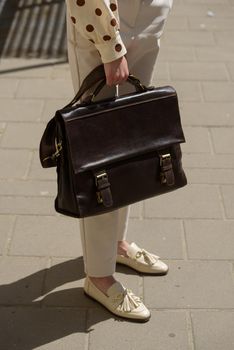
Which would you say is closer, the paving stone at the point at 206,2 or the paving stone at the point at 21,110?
the paving stone at the point at 21,110

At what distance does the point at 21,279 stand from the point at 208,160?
4.60 ft

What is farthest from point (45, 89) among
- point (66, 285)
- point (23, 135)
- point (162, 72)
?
point (66, 285)

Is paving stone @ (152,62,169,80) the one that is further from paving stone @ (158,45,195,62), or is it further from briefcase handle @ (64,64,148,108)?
briefcase handle @ (64,64,148,108)

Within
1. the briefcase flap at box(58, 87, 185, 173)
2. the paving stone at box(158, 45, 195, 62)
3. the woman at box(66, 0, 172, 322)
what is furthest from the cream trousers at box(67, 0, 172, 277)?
the paving stone at box(158, 45, 195, 62)

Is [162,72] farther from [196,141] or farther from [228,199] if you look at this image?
[228,199]

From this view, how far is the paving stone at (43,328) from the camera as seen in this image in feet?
8.63

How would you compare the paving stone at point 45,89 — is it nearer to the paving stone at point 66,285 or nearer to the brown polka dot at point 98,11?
the paving stone at point 66,285

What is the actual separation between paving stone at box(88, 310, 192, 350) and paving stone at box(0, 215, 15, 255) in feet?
2.07

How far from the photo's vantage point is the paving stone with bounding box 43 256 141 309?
2852 mm

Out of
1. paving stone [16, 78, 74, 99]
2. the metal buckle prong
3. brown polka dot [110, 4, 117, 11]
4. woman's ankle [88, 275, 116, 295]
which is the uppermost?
brown polka dot [110, 4, 117, 11]

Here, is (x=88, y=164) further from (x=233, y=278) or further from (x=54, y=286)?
(x=233, y=278)

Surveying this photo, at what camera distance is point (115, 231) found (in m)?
2.66

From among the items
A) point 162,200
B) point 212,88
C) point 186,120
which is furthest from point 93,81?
point 212,88

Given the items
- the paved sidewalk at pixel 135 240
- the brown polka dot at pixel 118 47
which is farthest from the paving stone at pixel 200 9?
the brown polka dot at pixel 118 47
